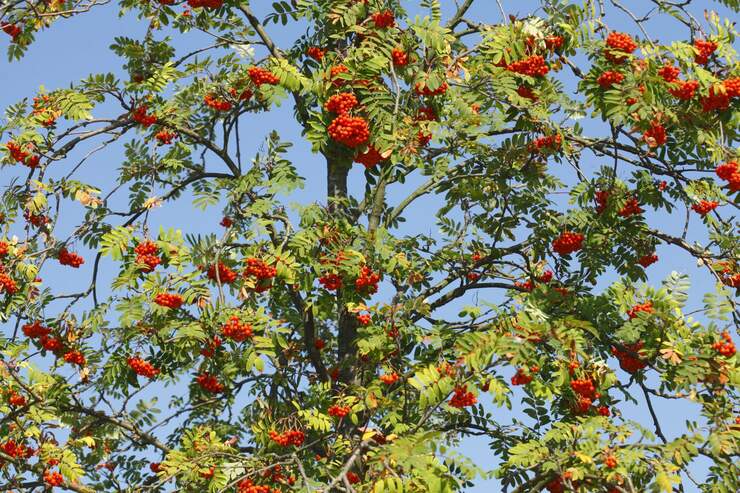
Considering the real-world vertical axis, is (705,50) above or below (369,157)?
above

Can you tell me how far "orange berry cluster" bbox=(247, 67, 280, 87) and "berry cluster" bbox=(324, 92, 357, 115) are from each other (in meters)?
0.86

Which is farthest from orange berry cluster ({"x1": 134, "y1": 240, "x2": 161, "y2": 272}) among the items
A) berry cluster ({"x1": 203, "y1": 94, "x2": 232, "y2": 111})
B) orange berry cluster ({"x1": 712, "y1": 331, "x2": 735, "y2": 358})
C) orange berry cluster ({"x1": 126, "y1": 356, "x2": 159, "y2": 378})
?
orange berry cluster ({"x1": 712, "y1": 331, "x2": 735, "y2": 358})

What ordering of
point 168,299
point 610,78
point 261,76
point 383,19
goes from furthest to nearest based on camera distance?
point 383,19
point 261,76
point 610,78
point 168,299

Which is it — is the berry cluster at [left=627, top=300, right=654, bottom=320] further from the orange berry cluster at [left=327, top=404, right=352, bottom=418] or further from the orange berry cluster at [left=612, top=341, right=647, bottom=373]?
the orange berry cluster at [left=327, top=404, right=352, bottom=418]

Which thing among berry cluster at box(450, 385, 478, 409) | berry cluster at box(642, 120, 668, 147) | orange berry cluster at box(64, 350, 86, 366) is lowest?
berry cluster at box(450, 385, 478, 409)

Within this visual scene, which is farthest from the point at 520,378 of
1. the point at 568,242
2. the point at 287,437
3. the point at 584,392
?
the point at 287,437

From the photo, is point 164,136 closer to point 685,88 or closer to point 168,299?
point 168,299

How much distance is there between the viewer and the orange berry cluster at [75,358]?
9.44m

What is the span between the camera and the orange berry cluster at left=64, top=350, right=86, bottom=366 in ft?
31.0

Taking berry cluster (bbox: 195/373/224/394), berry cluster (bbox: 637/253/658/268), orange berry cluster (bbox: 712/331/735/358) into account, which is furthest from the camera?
berry cluster (bbox: 637/253/658/268)

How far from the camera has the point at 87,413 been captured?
9438 millimetres

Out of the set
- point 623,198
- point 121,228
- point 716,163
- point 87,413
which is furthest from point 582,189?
point 87,413

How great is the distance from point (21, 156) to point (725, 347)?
6.55 meters

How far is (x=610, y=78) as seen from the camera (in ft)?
28.6
